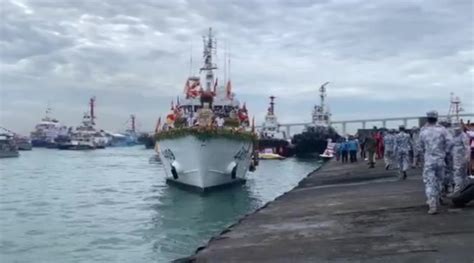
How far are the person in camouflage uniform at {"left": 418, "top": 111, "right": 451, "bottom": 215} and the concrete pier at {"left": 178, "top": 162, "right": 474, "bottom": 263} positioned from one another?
57cm

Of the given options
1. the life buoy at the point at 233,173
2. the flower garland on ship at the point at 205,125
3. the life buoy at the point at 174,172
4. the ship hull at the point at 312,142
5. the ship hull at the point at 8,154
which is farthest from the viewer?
the ship hull at the point at 8,154

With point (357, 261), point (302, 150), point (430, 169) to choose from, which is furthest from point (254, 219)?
point (302, 150)

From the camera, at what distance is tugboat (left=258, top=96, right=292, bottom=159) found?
239 feet

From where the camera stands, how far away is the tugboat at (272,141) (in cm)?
7288

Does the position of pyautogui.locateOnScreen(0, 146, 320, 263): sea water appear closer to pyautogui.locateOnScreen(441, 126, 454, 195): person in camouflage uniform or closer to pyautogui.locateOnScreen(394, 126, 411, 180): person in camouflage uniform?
pyautogui.locateOnScreen(394, 126, 411, 180): person in camouflage uniform

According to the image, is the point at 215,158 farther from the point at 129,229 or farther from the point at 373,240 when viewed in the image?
the point at 373,240

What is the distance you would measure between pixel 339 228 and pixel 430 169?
1.63m

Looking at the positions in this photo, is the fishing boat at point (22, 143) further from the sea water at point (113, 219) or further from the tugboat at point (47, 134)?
the sea water at point (113, 219)

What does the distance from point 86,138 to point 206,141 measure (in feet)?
344

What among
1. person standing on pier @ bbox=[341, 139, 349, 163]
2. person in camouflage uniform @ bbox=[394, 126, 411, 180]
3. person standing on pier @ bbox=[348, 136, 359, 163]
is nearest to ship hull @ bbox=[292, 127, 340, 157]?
person standing on pier @ bbox=[341, 139, 349, 163]

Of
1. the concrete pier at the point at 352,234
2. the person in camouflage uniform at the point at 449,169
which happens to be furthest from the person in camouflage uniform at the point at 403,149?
the person in camouflage uniform at the point at 449,169

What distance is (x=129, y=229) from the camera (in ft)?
56.3

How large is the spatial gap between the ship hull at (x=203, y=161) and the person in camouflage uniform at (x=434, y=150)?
52.3 ft

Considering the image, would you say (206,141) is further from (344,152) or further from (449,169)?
(449,169)
